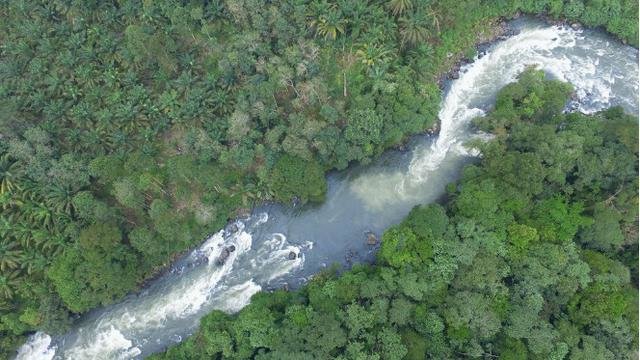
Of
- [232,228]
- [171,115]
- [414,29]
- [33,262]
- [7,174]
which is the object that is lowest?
[232,228]

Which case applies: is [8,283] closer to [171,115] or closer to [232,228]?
[232,228]

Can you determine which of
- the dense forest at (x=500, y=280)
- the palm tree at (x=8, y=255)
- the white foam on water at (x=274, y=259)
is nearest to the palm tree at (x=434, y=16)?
the dense forest at (x=500, y=280)

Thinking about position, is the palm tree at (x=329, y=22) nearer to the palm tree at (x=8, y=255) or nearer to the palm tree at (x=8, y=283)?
the palm tree at (x=8, y=255)

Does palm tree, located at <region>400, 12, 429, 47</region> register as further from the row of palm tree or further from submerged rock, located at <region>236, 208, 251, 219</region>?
submerged rock, located at <region>236, 208, 251, 219</region>

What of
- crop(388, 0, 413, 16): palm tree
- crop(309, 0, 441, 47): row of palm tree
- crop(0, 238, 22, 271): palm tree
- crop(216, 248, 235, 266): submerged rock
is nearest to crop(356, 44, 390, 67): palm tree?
crop(309, 0, 441, 47): row of palm tree

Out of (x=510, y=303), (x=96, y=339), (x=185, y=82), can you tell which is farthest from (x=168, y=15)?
(x=510, y=303)

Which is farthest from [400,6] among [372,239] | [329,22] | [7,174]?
[7,174]
